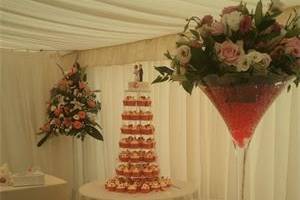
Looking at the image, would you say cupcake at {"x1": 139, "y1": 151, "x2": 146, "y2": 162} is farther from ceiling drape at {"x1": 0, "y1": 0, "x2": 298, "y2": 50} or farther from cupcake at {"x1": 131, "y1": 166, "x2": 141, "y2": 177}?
ceiling drape at {"x1": 0, "y1": 0, "x2": 298, "y2": 50}

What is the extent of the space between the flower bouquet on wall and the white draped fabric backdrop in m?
1.57

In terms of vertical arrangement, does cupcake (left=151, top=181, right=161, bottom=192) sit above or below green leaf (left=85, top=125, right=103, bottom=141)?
below

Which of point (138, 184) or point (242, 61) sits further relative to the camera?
point (138, 184)

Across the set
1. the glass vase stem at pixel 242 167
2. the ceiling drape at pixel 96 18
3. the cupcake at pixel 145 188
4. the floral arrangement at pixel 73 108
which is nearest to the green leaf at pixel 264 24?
the glass vase stem at pixel 242 167

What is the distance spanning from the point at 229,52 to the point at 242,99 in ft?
0.61

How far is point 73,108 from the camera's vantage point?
436cm

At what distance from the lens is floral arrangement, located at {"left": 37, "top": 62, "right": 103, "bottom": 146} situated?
435 cm

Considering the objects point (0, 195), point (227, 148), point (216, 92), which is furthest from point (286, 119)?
point (0, 195)

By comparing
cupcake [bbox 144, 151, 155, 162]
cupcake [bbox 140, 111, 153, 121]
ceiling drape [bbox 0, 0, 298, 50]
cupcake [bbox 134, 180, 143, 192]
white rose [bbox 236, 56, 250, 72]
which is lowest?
cupcake [bbox 134, 180, 143, 192]

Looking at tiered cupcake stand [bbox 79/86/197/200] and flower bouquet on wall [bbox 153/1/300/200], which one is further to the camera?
tiered cupcake stand [bbox 79/86/197/200]

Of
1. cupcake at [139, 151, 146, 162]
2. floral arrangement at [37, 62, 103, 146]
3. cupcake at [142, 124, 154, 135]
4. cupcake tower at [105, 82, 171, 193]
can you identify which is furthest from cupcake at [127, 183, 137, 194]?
floral arrangement at [37, 62, 103, 146]

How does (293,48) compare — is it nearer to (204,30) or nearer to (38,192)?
(204,30)

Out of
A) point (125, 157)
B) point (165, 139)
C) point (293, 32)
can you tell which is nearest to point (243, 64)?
point (293, 32)

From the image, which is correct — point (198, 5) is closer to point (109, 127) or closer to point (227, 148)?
point (227, 148)
